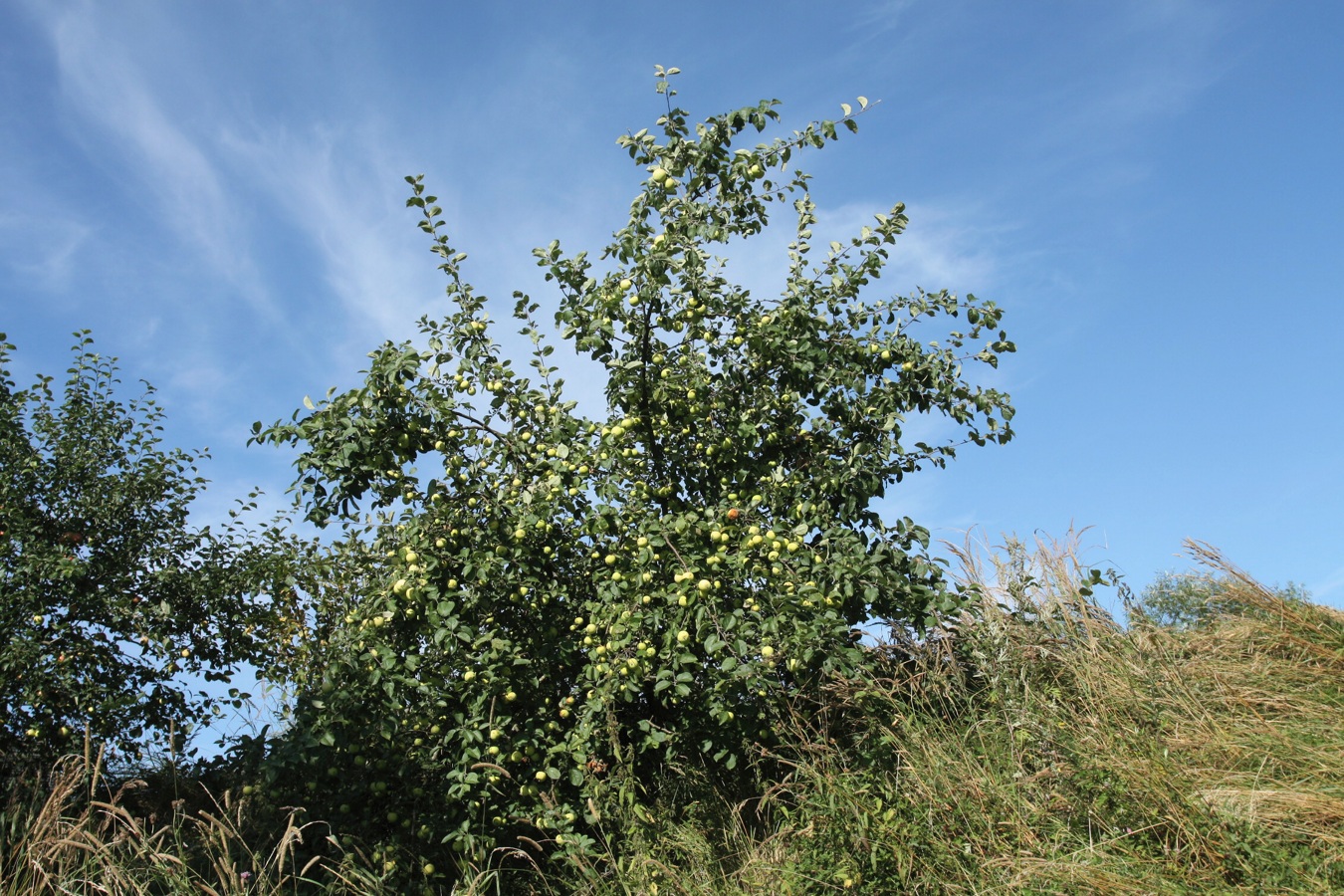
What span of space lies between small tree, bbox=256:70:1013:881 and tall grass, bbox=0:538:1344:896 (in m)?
0.31

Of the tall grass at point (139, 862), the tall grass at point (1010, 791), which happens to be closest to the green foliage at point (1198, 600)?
the tall grass at point (1010, 791)

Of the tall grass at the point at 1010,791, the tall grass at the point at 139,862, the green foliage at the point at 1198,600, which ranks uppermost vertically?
the green foliage at the point at 1198,600

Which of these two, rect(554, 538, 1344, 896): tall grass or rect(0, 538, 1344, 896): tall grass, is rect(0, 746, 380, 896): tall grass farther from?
rect(554, 538, 1344, 896): tall grass

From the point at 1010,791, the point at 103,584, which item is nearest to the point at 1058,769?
the point at 1010,791

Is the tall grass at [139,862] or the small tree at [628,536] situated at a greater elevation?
the small tree at [628,536]

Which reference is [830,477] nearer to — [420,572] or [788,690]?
[788,690]

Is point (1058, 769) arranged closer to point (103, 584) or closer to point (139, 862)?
point (139, 862)

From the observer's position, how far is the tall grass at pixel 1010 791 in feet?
11.5

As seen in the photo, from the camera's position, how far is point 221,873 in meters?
4.00

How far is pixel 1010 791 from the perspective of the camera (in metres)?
3.95

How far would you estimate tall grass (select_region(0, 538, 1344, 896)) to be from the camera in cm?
349

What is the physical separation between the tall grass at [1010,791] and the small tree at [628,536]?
1.01ft

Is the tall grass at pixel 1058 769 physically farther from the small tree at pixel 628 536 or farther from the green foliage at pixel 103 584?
the green foliage at pixel 103 584

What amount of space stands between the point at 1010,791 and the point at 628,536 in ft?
7.72
